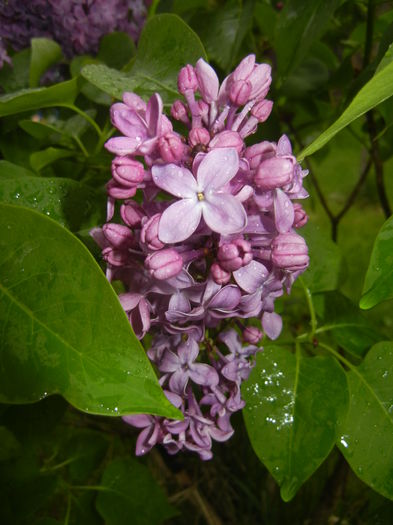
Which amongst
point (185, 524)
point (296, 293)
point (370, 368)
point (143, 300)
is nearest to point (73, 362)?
point (143, 300)

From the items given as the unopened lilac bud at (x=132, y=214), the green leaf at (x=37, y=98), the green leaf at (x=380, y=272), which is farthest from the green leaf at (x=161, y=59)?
the green leaf at (x=380, y=272)

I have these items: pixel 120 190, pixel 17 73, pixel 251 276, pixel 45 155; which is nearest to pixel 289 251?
pixel 251 276

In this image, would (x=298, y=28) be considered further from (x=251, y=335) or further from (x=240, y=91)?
(x=251, y=335)

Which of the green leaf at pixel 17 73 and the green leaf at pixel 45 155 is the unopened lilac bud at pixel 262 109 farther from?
the green leaf at pixel 17 73

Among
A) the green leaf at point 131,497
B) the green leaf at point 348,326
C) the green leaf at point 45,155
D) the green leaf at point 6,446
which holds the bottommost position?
the green leaf at point 131,497

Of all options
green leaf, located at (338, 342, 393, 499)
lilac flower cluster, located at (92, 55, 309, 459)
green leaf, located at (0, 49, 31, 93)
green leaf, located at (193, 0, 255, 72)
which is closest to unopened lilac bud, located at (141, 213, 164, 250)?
lilac flower cluster, located at (92, 55, 309, 459)

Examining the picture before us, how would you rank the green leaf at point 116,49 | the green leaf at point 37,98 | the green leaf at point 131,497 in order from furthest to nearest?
1. the green leaf at point 131,497
2. the green leaf at point 116,49
3. the green leaf at point 37,98
